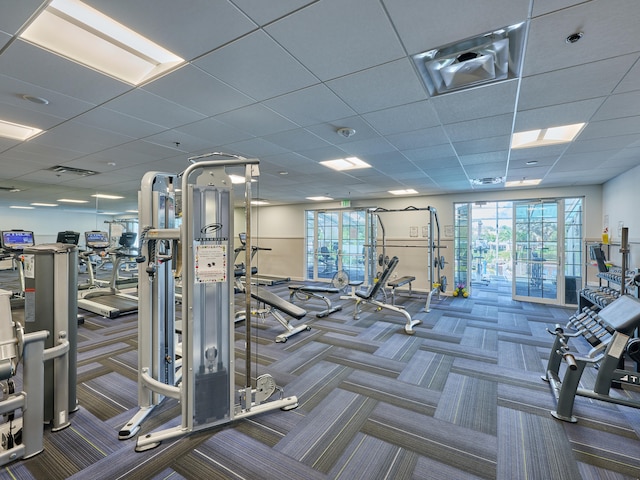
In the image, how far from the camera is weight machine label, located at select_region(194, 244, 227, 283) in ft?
6.30

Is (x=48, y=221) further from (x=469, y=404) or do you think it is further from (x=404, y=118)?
(x=469, y=404)

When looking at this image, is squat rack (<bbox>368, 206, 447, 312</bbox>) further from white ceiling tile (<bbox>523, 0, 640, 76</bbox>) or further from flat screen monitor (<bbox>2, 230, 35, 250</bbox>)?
flat screen monitor (<bbox>2, 230, 35, 250</bbox>)

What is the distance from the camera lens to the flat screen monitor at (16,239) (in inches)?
192

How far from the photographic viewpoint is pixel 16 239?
16.6ft

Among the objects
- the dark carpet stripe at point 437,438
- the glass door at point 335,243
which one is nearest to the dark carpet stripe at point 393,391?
the dark carpet stripe at point 437,438

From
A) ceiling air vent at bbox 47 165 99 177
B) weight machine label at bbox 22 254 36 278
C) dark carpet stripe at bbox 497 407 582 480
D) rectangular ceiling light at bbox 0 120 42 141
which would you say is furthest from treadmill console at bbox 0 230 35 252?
dark carpet stripe at bbox 497 407 582 480

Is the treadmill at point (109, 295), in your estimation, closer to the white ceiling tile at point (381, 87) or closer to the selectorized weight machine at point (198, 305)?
the selectorized weight machine at point (198, 305)

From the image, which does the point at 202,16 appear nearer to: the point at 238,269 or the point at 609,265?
the point at 238,269

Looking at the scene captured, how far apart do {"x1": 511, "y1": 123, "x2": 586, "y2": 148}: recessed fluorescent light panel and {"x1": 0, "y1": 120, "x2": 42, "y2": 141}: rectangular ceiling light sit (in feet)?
18.0

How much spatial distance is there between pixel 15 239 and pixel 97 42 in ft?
16.5

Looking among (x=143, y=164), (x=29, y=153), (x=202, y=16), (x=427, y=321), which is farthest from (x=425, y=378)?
(x=29, y=153)

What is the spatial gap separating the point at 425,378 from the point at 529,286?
5020 mm

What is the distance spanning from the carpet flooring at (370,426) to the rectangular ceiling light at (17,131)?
258 centimetres

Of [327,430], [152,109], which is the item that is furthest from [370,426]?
[152,109]
